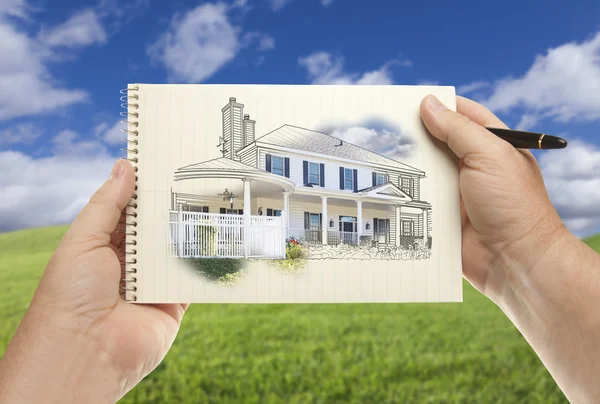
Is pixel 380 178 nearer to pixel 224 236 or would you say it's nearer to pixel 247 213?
pixel 247 213

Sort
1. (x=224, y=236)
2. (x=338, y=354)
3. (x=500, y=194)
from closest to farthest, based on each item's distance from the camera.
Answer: (x=500, y=194)
(x=224, y=236)
(x=338, y=354)

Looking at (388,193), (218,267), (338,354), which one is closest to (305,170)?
(388,193)

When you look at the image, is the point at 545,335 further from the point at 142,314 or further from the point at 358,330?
the point at 358,330

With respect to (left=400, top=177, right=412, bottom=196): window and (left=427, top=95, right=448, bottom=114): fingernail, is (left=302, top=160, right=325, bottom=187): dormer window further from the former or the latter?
(left=427, top=95, right=448, bottom=114): fingernail

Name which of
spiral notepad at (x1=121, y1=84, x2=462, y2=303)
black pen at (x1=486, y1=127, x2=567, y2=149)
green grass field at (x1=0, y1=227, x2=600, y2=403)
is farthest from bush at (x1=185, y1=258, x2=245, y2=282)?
green grass field at (x1=0, y1=227, x2=600, y2=403)

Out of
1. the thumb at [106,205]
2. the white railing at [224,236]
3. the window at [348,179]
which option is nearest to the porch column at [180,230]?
the white railing at [224,236]

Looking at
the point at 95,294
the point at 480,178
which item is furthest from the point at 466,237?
the point at 95,294
